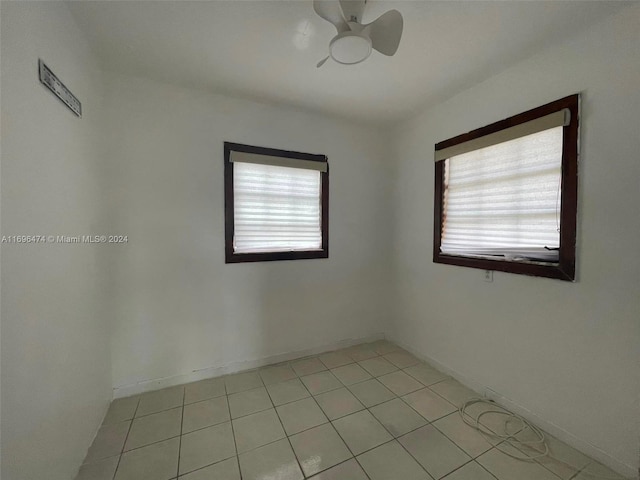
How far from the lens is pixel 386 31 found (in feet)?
4.25

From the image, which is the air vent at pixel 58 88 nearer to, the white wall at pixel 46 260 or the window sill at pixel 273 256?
the white wall at pixel 46 260

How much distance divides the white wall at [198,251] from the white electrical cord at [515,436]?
143cm

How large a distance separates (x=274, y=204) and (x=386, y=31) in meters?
1.61

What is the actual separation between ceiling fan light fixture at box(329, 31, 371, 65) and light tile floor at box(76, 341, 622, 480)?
230 centimetres

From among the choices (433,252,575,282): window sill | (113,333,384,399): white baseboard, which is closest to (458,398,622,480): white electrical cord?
(433,252,575,282): window sill

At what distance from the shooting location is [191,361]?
7.18 ft

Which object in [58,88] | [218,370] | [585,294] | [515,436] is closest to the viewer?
[58,88]

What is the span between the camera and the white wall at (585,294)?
4.35ft

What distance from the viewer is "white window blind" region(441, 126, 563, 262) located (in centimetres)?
165

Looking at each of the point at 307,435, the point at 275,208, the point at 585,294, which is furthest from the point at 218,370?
the point at 585,294

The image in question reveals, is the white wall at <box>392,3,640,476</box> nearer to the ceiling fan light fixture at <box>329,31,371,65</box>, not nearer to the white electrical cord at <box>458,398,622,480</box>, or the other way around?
the white electrical cord at <box>458,398,622,480</box>

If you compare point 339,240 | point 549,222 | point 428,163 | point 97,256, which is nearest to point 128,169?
point 97,256

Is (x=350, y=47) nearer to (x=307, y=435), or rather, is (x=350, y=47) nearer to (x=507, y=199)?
(x=507, y=199)

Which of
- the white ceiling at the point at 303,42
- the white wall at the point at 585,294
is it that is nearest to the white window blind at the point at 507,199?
the white wall at the point at 585,294
